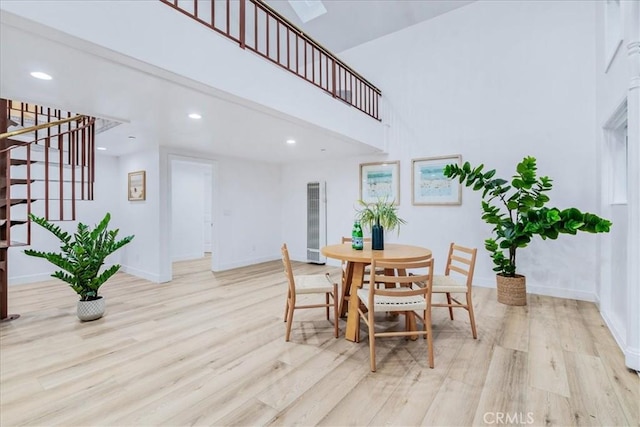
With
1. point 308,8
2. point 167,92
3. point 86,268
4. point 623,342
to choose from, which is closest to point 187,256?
point 86,268

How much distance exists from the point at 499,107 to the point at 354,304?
11.9 ft

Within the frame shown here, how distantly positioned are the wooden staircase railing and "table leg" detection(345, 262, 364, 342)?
3145mm

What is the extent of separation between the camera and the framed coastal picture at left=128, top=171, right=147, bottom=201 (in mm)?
4984

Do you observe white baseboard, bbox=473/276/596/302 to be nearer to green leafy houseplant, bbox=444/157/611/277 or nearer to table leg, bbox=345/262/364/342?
green leafy houseplant, bbox=444/157/611/277

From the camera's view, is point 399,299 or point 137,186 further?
point 137,186

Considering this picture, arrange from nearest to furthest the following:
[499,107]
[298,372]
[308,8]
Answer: [298,372]
[499,107]
[308,8]

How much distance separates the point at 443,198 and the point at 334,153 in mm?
2065

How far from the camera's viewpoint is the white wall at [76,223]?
4720 millimetres

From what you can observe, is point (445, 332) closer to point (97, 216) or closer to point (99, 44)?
point (99, 44)

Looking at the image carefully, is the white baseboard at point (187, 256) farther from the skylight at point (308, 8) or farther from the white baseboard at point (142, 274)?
the skylight at point (308, 8)

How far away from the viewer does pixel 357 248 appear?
9.75 feet

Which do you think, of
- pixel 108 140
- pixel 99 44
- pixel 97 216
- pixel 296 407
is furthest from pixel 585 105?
pixel 97 216

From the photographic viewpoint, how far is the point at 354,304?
2641 mm

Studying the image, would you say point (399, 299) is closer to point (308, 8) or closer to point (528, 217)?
point (528, 217)
